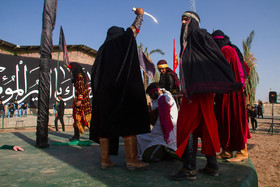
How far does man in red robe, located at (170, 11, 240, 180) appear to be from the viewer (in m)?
1.84

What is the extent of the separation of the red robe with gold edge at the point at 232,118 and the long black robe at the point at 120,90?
2.86ft

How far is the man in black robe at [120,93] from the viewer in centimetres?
230

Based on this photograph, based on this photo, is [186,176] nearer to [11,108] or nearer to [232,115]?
[232,115]

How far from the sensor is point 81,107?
4.38 metres

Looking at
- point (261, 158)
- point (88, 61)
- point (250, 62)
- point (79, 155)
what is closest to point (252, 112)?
point (261, 158)

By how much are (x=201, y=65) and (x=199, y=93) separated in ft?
0.82

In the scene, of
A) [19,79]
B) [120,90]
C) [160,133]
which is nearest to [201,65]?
[120,90]

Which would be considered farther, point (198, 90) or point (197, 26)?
point (197, 26)

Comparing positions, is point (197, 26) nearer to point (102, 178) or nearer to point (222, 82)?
point (222, 82)

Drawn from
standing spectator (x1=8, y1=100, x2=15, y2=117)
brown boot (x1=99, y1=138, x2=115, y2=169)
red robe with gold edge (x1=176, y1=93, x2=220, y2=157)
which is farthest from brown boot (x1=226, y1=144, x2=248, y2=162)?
standing spectator (x1=8, y1=100, x2=15, y2=117)

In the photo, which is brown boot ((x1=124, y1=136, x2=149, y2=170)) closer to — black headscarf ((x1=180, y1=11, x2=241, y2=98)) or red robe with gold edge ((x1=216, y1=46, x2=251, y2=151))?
black headscarf ((x1=180, y1=11, x2=241, y2=98))

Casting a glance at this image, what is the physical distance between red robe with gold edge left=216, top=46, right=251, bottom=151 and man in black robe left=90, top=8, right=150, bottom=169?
2.86 feet

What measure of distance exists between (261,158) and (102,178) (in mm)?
4938

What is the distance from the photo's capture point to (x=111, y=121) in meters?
2.30
